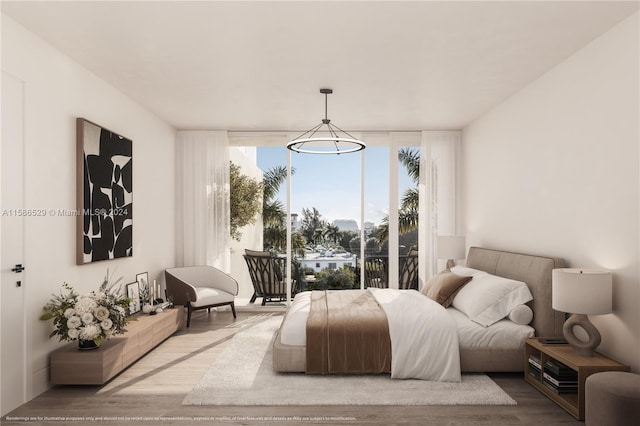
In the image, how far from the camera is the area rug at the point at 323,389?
3303 mm

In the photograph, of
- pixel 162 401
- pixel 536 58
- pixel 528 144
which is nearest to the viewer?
pixel 162 401

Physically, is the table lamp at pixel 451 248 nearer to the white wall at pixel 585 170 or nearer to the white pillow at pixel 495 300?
the white wall at pixel 585 170

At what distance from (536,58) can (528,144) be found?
0.99 m

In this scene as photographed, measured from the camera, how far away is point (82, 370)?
11.4 feet

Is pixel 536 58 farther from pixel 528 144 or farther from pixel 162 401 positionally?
pixel 162 401

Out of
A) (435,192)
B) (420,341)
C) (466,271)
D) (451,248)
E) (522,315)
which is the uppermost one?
(435,192)

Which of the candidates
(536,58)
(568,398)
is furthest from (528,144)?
(568,398)

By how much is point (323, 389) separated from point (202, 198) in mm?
3909

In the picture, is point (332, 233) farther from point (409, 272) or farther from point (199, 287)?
point (199, 287)

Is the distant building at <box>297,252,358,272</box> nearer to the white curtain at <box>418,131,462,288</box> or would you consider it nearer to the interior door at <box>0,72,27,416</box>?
the white curtain at <box>418,131,462,288</box>

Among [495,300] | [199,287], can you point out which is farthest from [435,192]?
[199,287]

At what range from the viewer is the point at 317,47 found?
357cm

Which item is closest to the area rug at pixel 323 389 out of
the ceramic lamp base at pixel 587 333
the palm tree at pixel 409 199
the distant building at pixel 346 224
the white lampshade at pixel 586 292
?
the ceramic lamp base at pixel 587 333

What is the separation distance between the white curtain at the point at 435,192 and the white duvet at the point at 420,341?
105 inches
